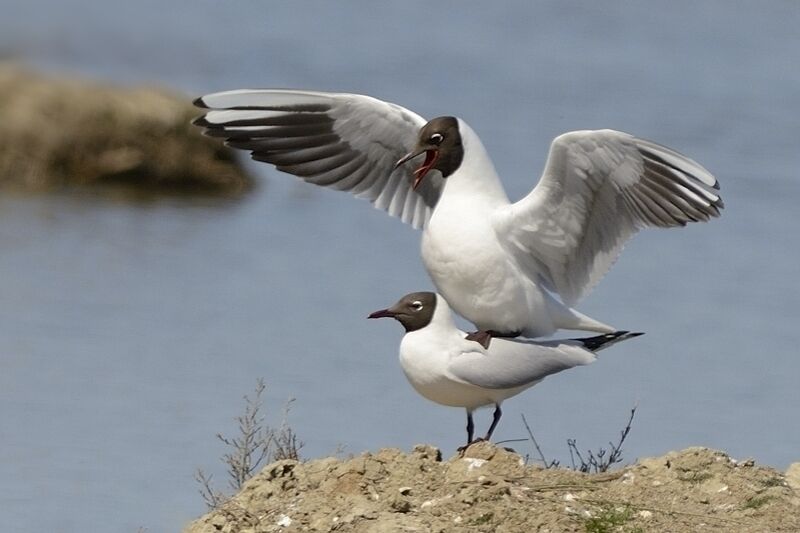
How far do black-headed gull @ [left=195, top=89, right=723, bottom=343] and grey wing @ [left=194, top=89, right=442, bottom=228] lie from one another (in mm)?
66

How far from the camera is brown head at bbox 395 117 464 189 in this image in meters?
8.88

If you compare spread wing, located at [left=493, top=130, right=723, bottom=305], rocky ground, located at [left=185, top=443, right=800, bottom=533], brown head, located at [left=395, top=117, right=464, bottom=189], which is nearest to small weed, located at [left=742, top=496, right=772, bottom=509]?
rocky ground, located at [left=185, top=443, right=800, bottom=533]

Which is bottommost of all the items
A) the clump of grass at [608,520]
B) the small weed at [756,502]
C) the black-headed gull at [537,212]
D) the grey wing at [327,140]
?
the clump of grass at [608,520]

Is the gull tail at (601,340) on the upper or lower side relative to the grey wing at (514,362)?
upper

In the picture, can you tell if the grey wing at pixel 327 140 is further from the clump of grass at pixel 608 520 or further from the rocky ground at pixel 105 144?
the rocky ground at pixel 105 144

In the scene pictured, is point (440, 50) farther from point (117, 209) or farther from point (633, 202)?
point (633, 202)

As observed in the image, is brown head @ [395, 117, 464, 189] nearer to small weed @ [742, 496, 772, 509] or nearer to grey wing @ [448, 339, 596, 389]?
grey wing @ [448, 339, 596, 389]

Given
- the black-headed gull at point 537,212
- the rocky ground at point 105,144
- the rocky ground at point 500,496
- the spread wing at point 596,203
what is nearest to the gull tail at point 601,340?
the black-headed gull at point 537,212

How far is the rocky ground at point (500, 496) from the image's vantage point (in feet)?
23.7

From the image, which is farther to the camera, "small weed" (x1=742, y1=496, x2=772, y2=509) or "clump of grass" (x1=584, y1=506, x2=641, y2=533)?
"small weed" (x1=742, y1=496, x2=772, y2=509)

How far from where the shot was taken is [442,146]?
29.2 ft

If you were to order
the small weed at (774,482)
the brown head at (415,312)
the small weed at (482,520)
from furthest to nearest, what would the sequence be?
1. the brown head at (415,312)
2. the small weed at (774,482)
3. the small weed at (482,520)

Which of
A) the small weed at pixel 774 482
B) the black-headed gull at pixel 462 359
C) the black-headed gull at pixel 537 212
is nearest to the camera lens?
the small weed at pixel 774 482

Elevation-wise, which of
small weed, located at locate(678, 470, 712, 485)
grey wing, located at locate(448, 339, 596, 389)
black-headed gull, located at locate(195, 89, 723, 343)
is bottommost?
small weed, located at locate(678, 470, 712, 485)
